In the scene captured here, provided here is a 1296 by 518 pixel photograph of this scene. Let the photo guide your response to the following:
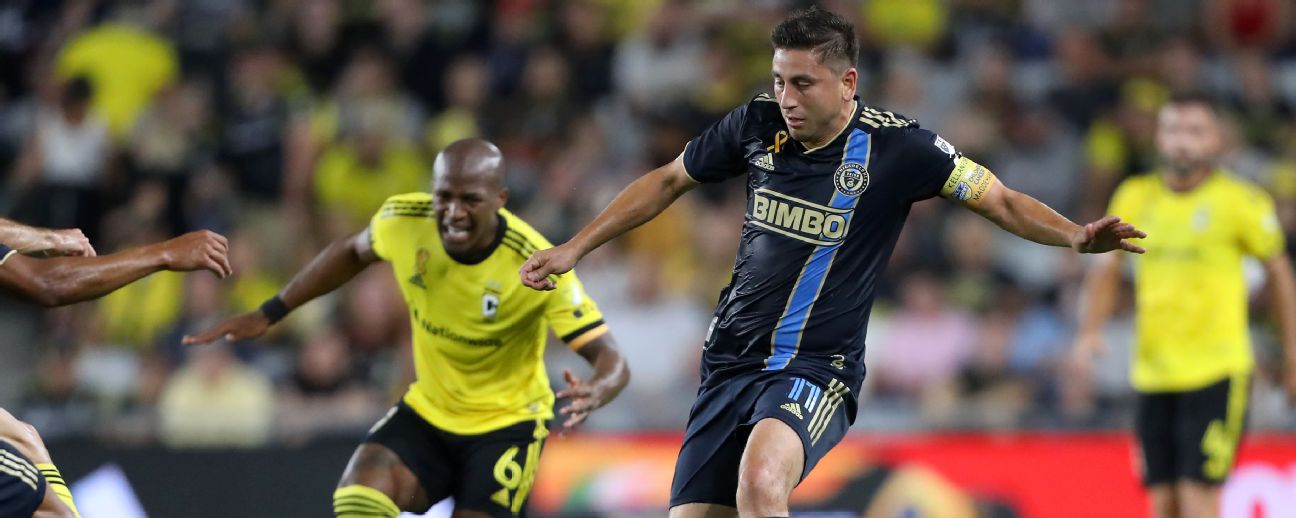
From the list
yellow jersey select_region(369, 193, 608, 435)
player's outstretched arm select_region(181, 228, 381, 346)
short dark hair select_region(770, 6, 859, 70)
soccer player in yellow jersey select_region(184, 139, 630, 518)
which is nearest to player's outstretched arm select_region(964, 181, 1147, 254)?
short dark hair select_region(770, 6, 859, 70)

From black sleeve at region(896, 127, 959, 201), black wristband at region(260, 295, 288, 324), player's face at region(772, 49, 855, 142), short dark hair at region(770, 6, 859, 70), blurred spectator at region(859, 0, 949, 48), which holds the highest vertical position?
blurred spectator at region(859, 0, 949, 48)

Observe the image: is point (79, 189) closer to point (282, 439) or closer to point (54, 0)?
point (54, 0)

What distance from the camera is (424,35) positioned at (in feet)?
43.7

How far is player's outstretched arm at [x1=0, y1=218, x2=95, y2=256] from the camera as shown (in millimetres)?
6230

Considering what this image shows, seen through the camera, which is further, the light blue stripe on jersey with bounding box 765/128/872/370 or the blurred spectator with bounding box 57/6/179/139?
the blurred spectator with bounding box 57/6/179/139

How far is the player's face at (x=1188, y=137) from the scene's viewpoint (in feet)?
26.7

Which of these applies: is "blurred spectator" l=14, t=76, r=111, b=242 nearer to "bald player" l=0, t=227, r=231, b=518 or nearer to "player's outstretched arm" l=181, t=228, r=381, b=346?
"player's outstretched arm" l=181, t=228, r=381, b=346

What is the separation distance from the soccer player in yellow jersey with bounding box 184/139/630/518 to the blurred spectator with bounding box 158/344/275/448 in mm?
3040

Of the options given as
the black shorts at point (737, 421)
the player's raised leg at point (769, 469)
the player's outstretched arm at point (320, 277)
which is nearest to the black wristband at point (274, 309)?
the player's outstretched arm at point (320, 277)

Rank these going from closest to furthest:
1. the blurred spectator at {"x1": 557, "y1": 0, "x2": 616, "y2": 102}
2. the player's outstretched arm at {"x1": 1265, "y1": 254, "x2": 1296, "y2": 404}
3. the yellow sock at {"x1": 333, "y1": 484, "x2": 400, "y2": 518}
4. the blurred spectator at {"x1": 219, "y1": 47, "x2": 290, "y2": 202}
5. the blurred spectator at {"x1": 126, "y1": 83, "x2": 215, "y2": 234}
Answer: the yellow sock at {"x1": 333, "y1": 484, "x2": 400, "y2": 518}, the player's outstretched arm at {"x1": 1265, "y1": 254, "x2": 1296, "y2": 404}, the blurred spectator at {"x1": 126, "y1": 83, "x2": 215, "y2": 234}, the blurred spectator at {"x1": 219, "y1": 47, "x2": 290, "y2": 202}, the blurred spectator at {"x1": 557, "y1": 0, "x2": 616, "y2": 102}

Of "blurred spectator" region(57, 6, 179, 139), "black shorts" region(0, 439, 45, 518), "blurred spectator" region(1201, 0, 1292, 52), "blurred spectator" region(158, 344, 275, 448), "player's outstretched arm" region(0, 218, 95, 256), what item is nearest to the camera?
"black shorts" region(0, 439, 45, 518)

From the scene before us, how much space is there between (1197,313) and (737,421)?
3.27 metres

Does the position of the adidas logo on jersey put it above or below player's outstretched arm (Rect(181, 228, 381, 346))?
below

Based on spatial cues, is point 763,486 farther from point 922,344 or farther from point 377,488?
point 922,344
